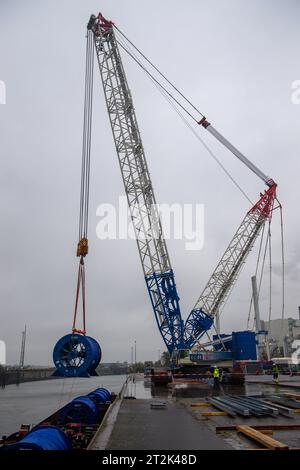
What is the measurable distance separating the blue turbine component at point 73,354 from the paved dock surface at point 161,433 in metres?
4.95

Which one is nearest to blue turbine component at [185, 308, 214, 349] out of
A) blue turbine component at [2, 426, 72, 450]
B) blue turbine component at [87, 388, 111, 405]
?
blue turbine component at [87, 388, 111, 405]

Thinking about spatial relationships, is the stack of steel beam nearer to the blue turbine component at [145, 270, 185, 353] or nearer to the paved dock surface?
the paved dock surface

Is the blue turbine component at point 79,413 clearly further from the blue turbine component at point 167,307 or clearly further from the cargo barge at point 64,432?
the blue turbine component at point 167,307

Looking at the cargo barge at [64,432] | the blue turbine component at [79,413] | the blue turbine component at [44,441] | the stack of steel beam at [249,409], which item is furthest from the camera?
the blue turbine component at [79,413]

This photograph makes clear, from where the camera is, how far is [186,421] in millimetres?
14219

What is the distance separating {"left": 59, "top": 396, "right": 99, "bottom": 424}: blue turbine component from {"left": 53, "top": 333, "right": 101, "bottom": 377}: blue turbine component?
3.86m

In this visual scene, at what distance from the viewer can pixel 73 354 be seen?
21.3 metres

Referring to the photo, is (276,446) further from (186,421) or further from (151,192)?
(151,192)

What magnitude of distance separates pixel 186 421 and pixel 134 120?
33.5 metres

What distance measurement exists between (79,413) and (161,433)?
6.46 meters

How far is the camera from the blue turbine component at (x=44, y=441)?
8.21 m

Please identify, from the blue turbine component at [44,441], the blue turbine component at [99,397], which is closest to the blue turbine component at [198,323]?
the blue turbine component at [99,397]

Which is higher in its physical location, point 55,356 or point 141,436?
point 55,356
